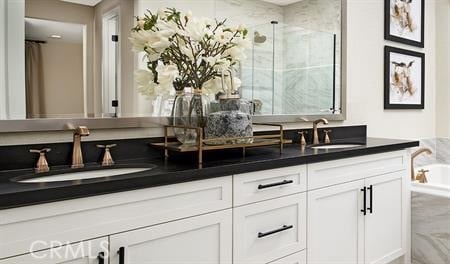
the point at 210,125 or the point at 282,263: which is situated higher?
the point at 210,125

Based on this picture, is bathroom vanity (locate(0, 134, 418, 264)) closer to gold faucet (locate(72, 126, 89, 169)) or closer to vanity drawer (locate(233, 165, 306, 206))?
vanity drawer (locate(233, 165, 306, 206))

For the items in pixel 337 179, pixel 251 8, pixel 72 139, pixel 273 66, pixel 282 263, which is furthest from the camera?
pixel 273 66

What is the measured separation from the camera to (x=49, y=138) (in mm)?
1441

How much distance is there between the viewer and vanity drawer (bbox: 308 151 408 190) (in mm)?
1737

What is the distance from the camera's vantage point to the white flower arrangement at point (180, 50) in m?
→ 1.56

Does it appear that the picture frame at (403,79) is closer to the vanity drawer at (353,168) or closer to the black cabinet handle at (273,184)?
the vanity drawer at (353,168)

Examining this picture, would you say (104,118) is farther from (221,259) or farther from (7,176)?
(221,259)

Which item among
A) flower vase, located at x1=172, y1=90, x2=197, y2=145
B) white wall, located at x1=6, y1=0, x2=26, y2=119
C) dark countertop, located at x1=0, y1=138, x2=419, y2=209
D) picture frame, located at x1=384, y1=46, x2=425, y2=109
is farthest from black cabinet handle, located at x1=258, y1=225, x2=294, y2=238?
picture frame, located at x1=384, y1=46, x2=425, y2=109

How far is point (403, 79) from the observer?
123 inches

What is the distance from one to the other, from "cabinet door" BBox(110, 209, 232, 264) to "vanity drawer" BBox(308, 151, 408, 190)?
0.53 m

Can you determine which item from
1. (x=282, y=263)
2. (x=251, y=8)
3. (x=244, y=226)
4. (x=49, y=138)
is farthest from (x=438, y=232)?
(x=49, y=138)

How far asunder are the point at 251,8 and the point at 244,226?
125 centimetres

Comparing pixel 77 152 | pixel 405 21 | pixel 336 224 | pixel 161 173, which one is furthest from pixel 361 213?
pixel 405 21

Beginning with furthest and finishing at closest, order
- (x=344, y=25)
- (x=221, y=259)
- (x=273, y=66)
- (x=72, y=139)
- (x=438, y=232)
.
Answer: (x=344, y=25), (x=438, y=232), (x=273, y=66), (x=72, y=139), (x=221, y=259)
